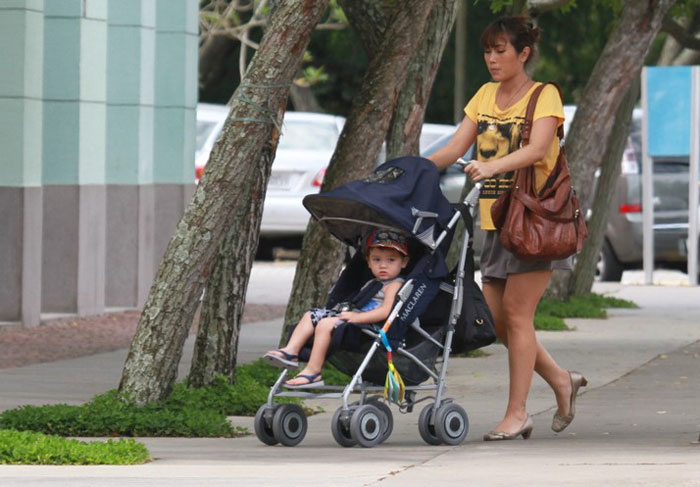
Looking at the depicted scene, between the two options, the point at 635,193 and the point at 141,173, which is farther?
the point at 635,193

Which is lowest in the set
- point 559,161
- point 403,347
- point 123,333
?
point 123,333

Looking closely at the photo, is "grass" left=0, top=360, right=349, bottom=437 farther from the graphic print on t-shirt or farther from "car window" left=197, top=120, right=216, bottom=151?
"car window" left=197, top=120, right=216, bottom=151

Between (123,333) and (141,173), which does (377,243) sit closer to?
(123,333)

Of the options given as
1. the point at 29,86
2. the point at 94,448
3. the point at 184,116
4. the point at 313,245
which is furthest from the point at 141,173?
the point at 94,448

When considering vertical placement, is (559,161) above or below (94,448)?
above

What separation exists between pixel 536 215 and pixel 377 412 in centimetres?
114

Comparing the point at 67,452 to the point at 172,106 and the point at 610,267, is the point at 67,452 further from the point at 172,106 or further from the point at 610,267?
the point at 610,267

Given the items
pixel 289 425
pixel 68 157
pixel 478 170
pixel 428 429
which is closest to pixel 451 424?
pixel 428 429

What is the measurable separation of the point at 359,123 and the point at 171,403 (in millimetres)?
2363

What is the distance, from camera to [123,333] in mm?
13898

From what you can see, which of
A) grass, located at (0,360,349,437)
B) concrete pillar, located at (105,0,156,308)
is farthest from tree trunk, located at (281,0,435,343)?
concrete pillar, located at (105,0,156,308)

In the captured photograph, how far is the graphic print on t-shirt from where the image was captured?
808 centimetres

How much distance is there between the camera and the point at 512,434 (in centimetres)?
810

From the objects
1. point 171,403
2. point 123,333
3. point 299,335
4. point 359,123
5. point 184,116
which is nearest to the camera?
point 299,335
